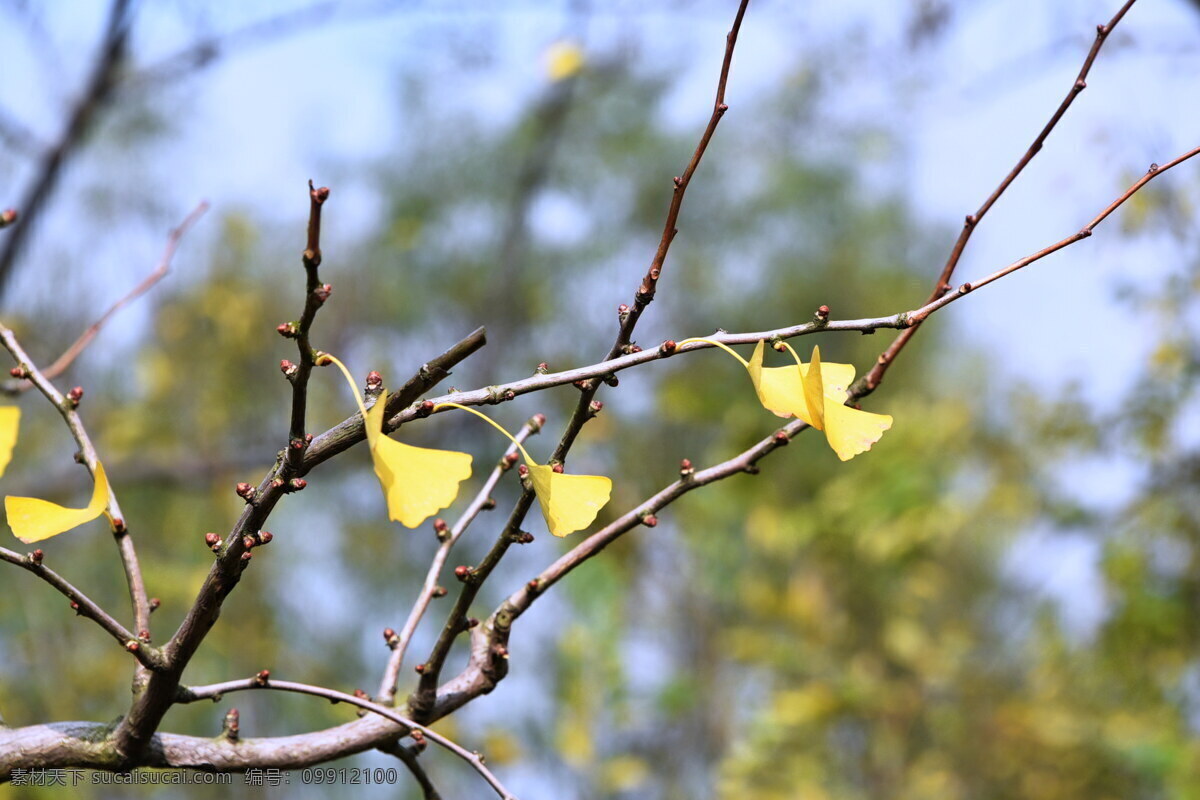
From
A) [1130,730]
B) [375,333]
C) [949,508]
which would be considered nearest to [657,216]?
[375,333]

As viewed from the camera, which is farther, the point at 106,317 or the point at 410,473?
the point at 106,317

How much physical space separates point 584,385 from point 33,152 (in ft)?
3.14

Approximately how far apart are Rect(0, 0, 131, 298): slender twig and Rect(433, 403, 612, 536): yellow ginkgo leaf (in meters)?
0.88

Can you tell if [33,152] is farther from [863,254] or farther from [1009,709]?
[863,254]

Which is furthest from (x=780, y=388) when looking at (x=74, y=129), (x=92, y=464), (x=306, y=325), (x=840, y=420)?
(x=74, y=129)

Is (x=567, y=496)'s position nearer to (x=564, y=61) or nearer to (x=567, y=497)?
(x=567, y=497)

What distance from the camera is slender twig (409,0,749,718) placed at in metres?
0.30

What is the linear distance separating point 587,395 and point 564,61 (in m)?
1.00

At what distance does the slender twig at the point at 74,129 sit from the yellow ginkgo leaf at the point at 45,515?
0.79 m

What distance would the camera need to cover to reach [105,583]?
1979mm

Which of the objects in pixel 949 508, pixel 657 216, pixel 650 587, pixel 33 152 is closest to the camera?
pixel 33 152

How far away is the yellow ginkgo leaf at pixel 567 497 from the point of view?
0.93 feet

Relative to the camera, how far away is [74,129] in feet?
3.43

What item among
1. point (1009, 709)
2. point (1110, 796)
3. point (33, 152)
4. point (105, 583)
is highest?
point (105, 583)
